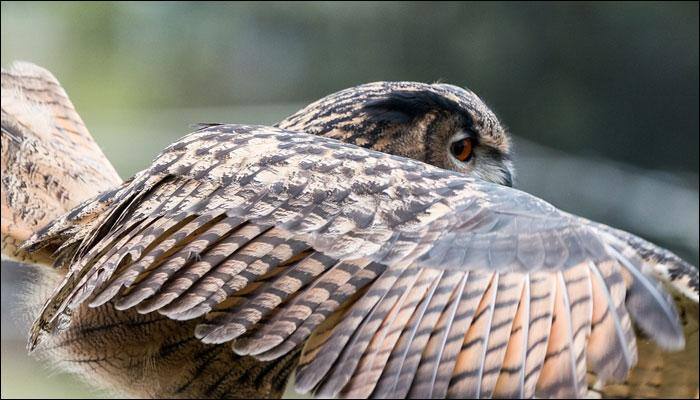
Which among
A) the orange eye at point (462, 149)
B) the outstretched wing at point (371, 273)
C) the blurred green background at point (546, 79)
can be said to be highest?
the outstretched wing at point (371, 273)

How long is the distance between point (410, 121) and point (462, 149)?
1.10ft

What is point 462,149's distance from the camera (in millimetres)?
2863

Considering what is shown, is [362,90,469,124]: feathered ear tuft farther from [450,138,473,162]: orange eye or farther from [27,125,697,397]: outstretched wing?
[27,125,697,397]: outstretched wing

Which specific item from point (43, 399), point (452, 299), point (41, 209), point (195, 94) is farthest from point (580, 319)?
point (195, 94)

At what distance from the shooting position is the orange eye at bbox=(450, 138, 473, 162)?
2.83 m

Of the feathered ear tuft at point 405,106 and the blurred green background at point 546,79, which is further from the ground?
the feathered ear tuft at point 405,106

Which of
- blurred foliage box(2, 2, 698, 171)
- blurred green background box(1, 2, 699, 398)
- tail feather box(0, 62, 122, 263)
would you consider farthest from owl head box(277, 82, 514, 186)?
blurred foliage box(2, 2, 698, 171)

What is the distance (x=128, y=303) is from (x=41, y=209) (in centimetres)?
107

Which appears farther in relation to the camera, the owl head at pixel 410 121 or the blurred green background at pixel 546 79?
the blurred green background at pixel 546 79

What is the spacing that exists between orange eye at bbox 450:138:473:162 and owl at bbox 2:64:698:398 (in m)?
0.91

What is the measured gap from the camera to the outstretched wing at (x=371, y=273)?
148cm

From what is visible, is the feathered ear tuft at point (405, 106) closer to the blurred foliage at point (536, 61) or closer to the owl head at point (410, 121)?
the owl head at point (410, 121)

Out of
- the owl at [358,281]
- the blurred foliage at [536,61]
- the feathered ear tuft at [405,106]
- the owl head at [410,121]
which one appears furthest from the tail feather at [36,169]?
the blurred foliage at [536,61]

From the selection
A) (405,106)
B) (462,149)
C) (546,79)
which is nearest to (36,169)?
(405,106)
